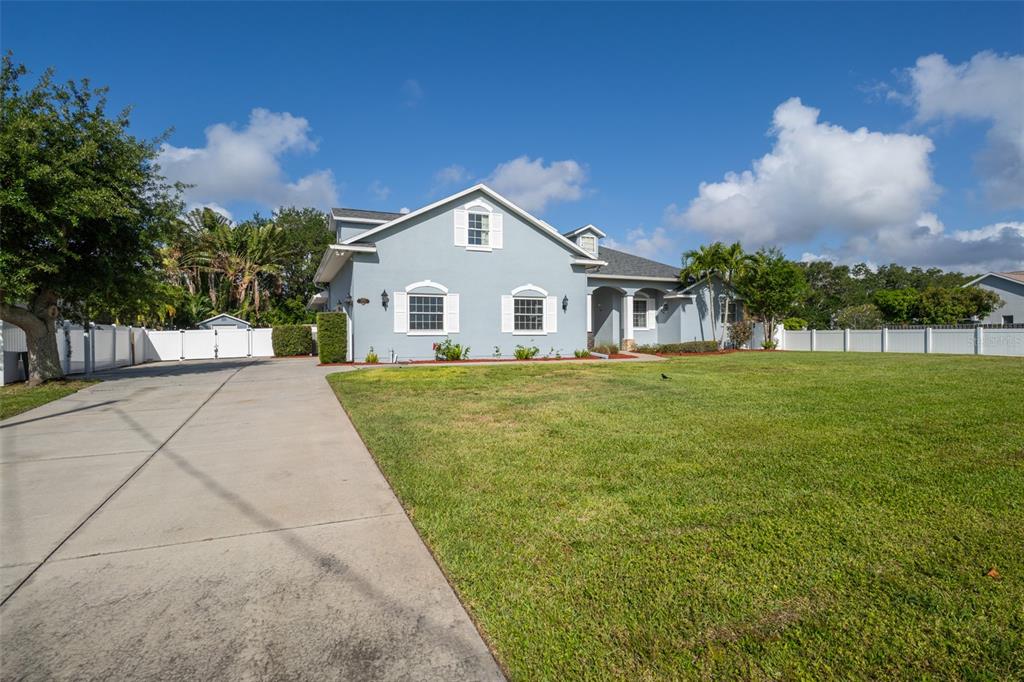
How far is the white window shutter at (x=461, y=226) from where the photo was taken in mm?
17250

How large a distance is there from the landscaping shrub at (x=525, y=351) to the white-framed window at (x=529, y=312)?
0.52 m

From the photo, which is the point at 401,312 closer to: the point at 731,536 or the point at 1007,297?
the point at 731,536

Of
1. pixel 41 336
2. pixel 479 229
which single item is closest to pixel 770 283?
pixel 479 229

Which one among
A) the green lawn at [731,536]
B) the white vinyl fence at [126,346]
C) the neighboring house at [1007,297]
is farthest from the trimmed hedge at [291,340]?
the neighboring house at [1007,297]

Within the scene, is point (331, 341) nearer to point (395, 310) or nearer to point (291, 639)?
point (395, 310)

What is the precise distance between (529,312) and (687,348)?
24.8 ft

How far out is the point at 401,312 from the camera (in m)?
16.8

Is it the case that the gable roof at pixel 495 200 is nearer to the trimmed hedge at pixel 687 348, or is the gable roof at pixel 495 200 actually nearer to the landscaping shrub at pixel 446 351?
the landscaping shrub at pixel 446 351

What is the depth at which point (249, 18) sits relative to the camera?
1149 cm

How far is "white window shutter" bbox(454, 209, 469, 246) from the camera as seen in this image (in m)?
17.2

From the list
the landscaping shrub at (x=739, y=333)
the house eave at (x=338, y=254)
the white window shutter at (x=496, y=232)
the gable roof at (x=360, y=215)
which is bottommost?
the landscaping shrub at (x=739, y=333)

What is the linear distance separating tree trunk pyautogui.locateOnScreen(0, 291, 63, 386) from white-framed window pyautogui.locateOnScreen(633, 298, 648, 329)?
65.9ft

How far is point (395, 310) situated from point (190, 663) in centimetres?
1503

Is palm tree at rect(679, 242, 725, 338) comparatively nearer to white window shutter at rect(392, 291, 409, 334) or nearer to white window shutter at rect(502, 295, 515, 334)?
white window shutter at rect(502, 295, 515, 334)
